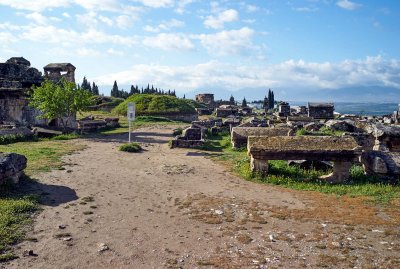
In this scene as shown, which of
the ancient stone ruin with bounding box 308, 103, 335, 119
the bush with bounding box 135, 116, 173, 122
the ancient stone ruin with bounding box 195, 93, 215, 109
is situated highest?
the ancient stone ruin with bounding box 195, 93, 215, 109

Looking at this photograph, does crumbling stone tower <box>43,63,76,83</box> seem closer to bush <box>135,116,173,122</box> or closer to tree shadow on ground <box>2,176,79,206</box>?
bush <box>135,116,173,122</box>

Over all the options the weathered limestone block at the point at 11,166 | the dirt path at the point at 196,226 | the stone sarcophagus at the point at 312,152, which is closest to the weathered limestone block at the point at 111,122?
the dirt path at the point at 196,226

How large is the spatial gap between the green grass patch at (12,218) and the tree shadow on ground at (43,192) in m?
0.27

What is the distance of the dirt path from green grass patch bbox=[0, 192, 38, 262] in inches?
10.2

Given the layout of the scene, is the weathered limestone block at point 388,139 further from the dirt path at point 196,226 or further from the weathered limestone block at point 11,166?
the weathered limestone block at point 11,166

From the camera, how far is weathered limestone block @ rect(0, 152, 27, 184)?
1106 centimetres

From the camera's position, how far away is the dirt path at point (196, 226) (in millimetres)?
7270

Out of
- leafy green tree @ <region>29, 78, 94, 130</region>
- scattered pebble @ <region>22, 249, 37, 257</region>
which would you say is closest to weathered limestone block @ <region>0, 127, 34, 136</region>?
leafy green tree @ <region>29, 78, 94, 130</region>

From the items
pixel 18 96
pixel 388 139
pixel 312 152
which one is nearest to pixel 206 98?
pixel 18 96

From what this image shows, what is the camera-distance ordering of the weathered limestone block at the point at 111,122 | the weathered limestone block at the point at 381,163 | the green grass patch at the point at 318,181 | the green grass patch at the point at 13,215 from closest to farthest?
the green grass patch at the point at 13,215
the green grass patch at the point at 318,181
the weathered limestone block at the point at 381,163
the weathered limestone block at the point at 111,122

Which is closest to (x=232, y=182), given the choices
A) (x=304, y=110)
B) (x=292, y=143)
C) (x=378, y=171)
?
(x=292, y=143)

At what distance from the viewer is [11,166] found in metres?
11.4

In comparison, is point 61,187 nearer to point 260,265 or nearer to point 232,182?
point 232,182

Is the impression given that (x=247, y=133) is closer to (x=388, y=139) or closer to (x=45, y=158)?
(x=388, y=139)
